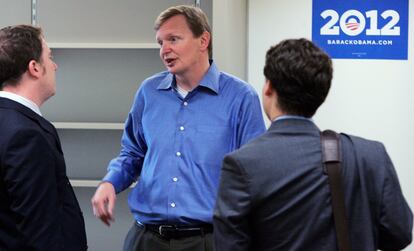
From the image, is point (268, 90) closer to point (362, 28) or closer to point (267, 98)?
point (267, 98)

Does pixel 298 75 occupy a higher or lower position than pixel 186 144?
higher

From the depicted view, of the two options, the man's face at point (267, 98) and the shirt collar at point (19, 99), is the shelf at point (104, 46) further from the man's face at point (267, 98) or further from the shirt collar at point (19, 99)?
the man's face at point (267, 98)

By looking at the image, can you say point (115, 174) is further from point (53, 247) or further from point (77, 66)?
point (77, 66)

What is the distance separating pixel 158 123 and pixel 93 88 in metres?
1.34

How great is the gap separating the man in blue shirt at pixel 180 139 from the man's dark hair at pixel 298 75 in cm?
62

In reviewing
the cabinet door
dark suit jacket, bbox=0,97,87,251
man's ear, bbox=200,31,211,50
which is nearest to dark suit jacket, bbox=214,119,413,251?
dark suit jacket, bbox=0,97,87,251

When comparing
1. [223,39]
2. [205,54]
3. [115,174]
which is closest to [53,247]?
[115,174]

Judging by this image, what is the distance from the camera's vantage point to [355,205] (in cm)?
128

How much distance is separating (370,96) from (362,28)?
0.33 meters

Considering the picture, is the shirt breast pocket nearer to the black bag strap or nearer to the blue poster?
the black bag strap

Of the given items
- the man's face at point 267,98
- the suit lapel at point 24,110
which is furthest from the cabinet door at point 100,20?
the man's face at point 267,98

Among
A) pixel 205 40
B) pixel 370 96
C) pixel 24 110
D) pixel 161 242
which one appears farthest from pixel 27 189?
pixel 370 96

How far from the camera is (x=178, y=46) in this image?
6.70ft

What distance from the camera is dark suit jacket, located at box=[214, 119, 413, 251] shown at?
126 centimetres
